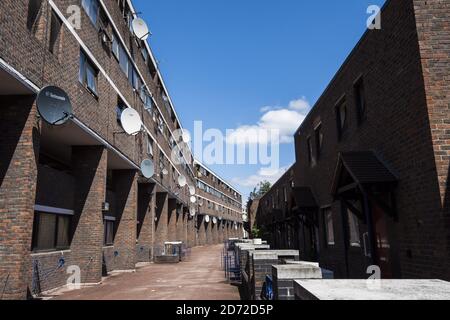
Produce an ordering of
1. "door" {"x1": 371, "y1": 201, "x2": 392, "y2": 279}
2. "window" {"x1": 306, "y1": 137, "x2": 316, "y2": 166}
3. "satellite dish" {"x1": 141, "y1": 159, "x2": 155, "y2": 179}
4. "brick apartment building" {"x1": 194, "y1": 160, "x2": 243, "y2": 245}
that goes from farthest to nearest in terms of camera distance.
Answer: "brick apartment building" {"x1": 194, "y1": 160, "x2": 243, "y2": 245}, "satellite dish" {"x1": 141, "y1": 159, "x2": 155, "y2": 179}, "window" {"x1": 306, "y1": 137, "x2": 316, "y2": 166}, "door" {"x1": 371, "y1": 201, "x2": 392, "y2": 279}

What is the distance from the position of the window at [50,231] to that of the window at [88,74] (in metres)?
5.33

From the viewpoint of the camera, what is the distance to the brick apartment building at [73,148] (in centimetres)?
959

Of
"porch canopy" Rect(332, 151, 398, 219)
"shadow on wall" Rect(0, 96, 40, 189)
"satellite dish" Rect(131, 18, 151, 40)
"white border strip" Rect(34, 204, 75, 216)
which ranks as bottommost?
"white border strip" Rect(34, 204, 75, 216)

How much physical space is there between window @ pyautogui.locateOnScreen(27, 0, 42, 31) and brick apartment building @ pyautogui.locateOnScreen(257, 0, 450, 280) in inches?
374

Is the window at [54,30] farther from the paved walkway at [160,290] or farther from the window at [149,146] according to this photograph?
the window at [149,146]

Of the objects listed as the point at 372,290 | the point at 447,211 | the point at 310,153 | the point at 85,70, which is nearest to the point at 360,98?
the point at 447,211

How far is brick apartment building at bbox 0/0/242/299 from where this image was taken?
9.59 metres

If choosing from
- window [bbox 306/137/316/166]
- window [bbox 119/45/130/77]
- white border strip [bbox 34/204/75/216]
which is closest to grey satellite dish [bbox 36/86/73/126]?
white border strip [bbox 34/204/75/216]

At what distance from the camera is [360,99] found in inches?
468

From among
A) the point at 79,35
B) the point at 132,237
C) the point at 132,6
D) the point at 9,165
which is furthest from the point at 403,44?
the point at 132,6

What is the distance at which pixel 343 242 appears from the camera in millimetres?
13000

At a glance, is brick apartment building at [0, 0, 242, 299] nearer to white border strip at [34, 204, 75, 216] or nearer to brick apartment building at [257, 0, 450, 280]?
white border strip at [34, 204, 75, 216]

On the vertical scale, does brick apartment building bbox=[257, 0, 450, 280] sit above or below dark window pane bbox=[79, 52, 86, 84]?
below
